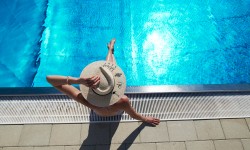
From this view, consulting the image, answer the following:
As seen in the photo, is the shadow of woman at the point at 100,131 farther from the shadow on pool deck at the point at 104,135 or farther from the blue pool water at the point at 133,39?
the blue pool water at the point at 133,39

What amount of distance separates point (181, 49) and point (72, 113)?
3.28 m

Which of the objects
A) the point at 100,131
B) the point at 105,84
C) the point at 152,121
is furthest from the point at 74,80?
the point at 152,121

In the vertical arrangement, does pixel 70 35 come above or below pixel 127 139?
above

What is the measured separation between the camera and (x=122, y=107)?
12.5 ft

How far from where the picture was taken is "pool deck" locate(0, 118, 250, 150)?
13.8 ft

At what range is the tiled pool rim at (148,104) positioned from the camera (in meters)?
4.39

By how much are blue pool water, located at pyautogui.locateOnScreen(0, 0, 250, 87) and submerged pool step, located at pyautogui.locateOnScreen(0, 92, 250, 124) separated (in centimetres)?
146

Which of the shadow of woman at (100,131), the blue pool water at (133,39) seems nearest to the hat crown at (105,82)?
the shadow of woman at (100,131)

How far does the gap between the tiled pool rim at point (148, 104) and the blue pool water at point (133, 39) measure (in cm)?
146

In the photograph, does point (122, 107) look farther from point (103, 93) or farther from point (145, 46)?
point (145, 46)

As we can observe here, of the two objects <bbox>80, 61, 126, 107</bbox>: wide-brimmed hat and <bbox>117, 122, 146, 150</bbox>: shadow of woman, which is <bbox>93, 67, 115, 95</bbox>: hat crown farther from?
<bbox>117, 122, 146, 150</bbox>: shadow of woman

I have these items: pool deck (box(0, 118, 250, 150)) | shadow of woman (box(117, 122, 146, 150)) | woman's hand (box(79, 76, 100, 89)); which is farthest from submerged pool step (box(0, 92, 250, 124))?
woman's hand (box(79, 76, 100, 89))

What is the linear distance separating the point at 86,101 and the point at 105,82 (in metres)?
1.03

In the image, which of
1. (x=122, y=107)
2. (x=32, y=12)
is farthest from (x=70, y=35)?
(x=122, y=107)
